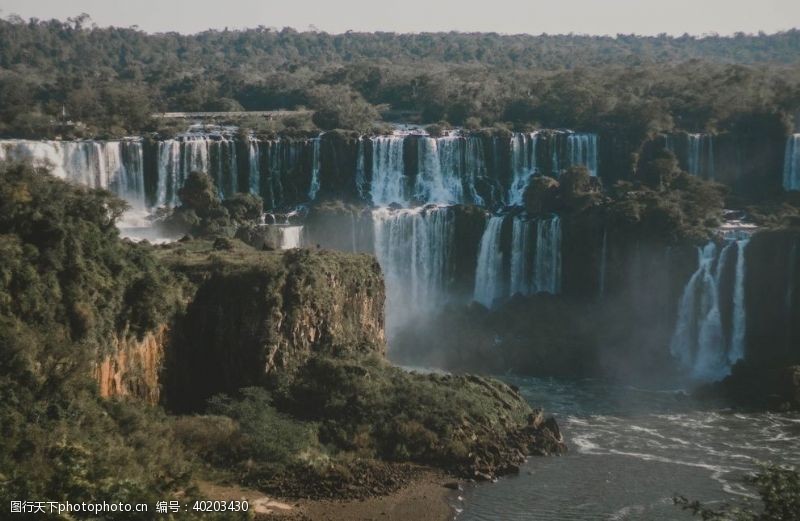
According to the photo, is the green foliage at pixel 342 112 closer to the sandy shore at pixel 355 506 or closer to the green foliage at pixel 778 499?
the sandy shore at pixel 355 506

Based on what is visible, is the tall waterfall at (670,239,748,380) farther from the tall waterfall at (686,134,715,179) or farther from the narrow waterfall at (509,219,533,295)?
the tall waterfall at (686,134,715,179)

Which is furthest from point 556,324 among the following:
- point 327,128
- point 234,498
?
point 234,498

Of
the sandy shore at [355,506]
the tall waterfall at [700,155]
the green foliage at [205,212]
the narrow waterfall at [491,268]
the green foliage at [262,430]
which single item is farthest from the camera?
the tall waterfall at [700,155]

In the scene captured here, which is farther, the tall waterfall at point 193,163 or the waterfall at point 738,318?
the tall waterfall at point 193,163

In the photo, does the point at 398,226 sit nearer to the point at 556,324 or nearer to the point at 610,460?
the point at 556,324

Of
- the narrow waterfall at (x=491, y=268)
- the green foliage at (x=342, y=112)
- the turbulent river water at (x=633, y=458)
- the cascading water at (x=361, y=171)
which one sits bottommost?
A: the turbulent river water at (x=633, y=458)

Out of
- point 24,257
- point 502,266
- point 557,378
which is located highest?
point 24,257

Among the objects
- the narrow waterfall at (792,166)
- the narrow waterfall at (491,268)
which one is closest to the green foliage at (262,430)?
the narrow waterfall at (491,268)
